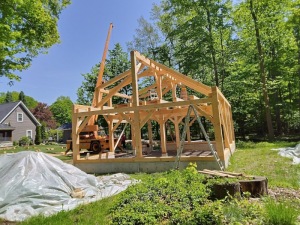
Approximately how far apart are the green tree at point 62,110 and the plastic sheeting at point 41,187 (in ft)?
209

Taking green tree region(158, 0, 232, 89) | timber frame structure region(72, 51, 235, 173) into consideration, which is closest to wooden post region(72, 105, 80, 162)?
timber frame structure region(72, 51, 235, 173)

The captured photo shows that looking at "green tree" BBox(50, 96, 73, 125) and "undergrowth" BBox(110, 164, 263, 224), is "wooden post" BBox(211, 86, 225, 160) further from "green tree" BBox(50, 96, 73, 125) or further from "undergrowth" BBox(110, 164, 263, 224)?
"green tree" BBox(50, 96, 73, 125)

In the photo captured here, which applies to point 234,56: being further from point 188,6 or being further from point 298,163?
point 298,163

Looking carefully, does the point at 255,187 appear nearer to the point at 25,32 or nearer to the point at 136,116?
the point at 136,116

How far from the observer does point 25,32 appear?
10.7m

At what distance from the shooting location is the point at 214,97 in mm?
8672

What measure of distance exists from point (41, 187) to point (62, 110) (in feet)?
237

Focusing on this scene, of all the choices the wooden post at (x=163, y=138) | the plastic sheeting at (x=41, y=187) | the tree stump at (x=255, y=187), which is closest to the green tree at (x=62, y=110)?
the wooden post at (x=163, y=138)

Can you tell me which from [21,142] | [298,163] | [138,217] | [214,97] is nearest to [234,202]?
[138,217]

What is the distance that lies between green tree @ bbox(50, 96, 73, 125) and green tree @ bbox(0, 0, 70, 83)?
5816cm

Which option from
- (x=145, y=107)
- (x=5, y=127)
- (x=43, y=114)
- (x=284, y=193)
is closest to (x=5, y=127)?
(x=5, y=127)

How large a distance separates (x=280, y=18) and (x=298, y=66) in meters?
4.18

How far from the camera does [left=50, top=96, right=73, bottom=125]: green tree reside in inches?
2707

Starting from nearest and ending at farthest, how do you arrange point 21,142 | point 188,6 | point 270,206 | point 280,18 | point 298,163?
1. point 270,206
2. point 298,163
3. point 280,18
4. point 188,6
5. point 21,142
